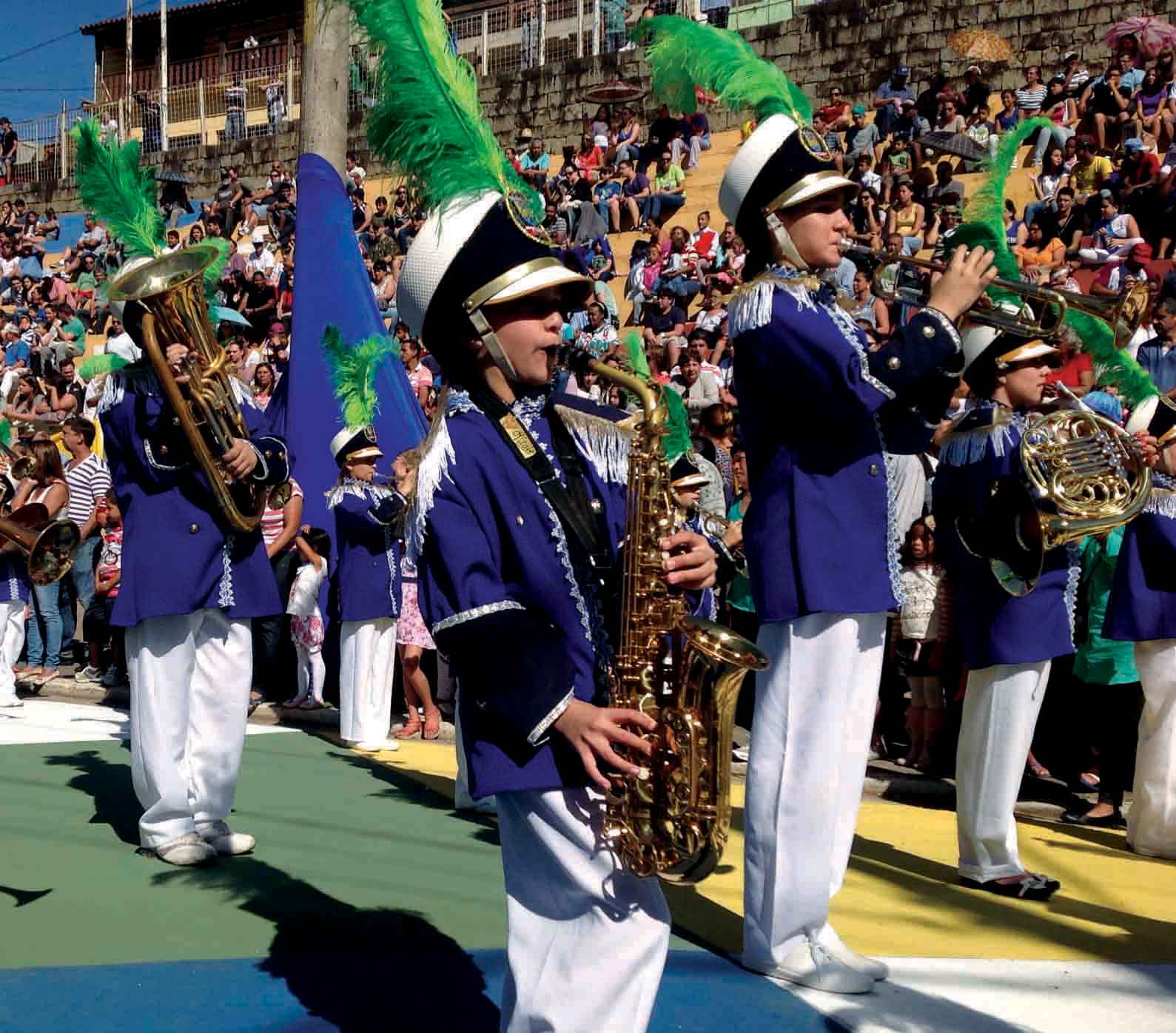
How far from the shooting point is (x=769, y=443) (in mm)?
4602

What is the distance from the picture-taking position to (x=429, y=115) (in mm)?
3447

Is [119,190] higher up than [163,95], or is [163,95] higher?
[163,95]

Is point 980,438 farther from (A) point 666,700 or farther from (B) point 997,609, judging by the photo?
(A) point 666,700

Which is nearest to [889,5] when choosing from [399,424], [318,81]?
[318,81]

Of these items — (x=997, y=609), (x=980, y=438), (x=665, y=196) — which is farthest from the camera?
(x=665, y=196)

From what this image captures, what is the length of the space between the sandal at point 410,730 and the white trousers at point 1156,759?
16.0 ft

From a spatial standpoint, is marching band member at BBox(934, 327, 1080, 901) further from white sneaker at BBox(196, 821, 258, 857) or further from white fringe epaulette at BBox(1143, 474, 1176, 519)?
white sneaker at BBox(196, 821, 258, 857)

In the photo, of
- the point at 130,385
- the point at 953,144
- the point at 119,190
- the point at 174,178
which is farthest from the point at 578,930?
the point at 174,178

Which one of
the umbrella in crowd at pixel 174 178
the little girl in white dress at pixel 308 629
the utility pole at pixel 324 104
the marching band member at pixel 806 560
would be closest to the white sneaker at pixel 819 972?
the marching band member at pixel 806 560

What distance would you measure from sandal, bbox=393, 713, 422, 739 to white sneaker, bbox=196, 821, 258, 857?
3.83 m

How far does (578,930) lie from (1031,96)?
16351mm

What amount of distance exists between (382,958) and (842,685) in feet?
5.36

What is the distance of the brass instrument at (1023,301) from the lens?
459cm

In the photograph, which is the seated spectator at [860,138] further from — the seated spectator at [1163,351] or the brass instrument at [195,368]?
the brass instrument at [195,368]
